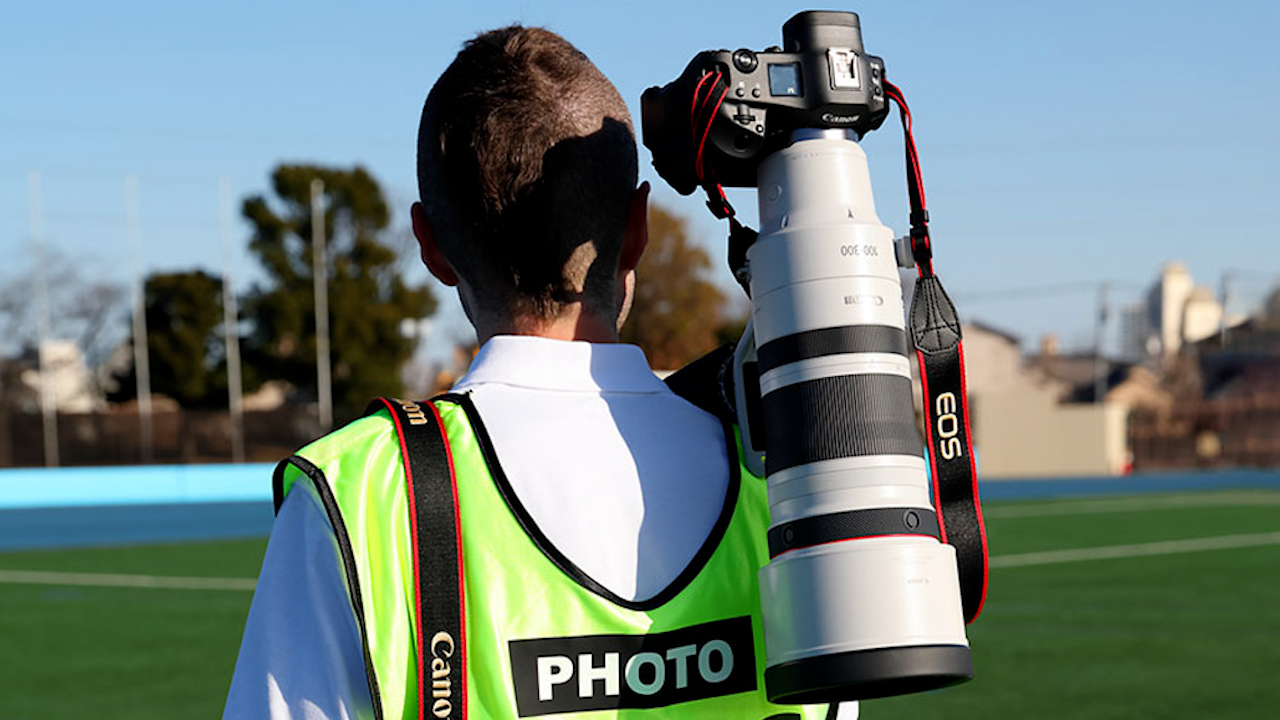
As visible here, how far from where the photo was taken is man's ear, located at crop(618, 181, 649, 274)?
74.7 inches

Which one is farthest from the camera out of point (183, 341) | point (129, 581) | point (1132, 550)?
point (183, 341)

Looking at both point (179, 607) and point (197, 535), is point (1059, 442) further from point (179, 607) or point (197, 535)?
point (179, 607)

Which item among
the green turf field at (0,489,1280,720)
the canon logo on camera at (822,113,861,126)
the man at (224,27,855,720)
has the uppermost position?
the canon logo on camera at (822,113,861,126)

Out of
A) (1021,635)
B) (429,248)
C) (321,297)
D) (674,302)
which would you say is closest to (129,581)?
(1021,635)

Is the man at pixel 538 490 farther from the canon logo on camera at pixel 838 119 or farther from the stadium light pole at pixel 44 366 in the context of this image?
the stadium light pole at pixel 44 366

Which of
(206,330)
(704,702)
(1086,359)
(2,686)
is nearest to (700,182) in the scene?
(704,702)

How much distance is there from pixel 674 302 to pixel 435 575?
59001 millimetres

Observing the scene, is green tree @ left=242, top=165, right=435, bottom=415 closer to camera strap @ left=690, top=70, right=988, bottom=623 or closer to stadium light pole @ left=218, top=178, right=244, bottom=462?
stadium light pole @ left=218, top=178, right=244, bottom=462

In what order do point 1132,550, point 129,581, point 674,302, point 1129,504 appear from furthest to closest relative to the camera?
1. point 674,302
2. point 1129,504
3. point 1132,550
4. point 129,581

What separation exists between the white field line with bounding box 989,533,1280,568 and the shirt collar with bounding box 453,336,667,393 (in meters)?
12.6

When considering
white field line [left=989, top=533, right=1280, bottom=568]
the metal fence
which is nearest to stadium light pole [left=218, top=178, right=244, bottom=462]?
the metal fence

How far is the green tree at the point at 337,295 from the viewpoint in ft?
173

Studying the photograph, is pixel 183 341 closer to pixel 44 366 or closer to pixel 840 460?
pixel 44 366

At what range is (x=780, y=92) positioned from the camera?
175 cm
